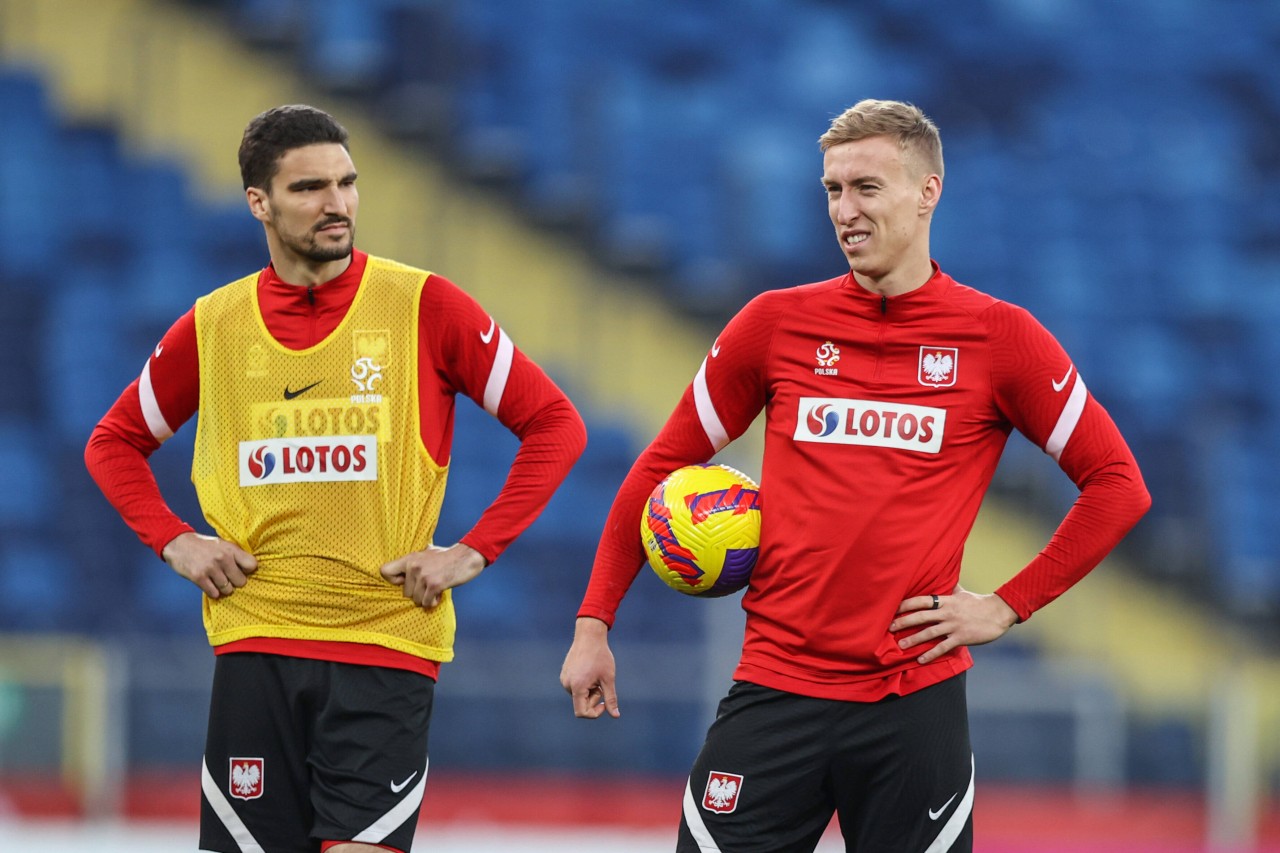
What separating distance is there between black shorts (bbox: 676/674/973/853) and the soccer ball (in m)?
0.27

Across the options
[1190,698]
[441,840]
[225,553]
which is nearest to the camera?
[225,553]

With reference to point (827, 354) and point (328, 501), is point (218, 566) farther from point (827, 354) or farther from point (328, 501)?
point (827, 354)

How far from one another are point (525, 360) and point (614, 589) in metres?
0.61

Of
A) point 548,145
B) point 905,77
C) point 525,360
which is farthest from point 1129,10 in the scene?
point 525,360

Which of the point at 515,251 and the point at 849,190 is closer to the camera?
the point at 849,190

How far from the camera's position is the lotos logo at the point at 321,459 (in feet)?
14.9

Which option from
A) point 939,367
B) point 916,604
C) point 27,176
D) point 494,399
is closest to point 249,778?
point 494,399

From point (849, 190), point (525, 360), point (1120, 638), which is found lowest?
point (1120, 638)

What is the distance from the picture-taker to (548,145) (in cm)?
1383

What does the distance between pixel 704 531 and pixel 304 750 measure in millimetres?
1104

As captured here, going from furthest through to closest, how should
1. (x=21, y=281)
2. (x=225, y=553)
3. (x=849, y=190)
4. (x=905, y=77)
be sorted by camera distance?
(x=905, y=77) → (x=21, y=281) → (x=225, y=553) → (x=849, y=190)

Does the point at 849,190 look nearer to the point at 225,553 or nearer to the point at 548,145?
the point at 225,553

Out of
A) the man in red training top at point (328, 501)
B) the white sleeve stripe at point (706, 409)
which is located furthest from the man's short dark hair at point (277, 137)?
the white sleeve stripe at point (706, 409)

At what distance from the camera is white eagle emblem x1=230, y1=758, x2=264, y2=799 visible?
456 centimetres
